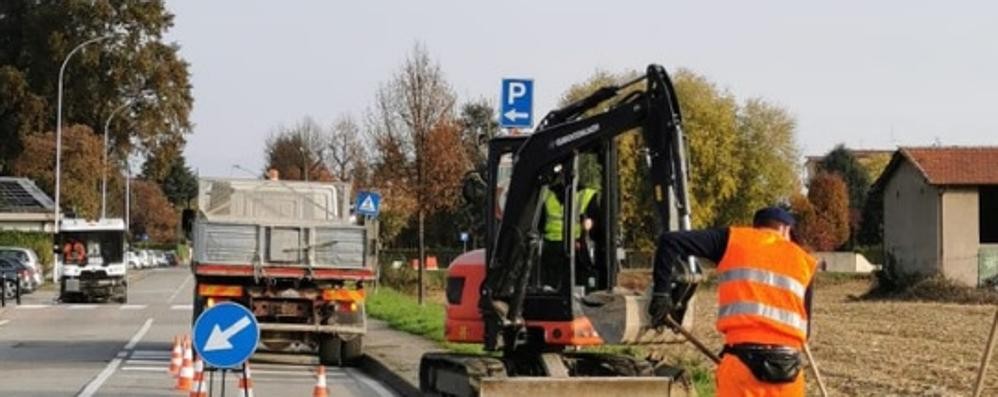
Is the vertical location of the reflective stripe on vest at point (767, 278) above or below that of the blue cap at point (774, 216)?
below

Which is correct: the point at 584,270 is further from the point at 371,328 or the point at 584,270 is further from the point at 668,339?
the point at 371,328

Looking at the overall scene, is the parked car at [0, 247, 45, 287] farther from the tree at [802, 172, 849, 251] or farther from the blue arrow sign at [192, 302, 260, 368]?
the tree at [802, 172, 849, 251]

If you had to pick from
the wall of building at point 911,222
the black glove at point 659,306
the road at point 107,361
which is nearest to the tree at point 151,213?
the wall of building at point 911,222

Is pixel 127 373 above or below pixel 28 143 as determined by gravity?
below

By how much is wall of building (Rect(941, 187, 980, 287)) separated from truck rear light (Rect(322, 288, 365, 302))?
3735 cm

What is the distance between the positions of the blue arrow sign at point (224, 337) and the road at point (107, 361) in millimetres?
4343

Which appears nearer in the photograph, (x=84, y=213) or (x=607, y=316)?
(x=607, y=316)

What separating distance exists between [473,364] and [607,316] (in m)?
1.41

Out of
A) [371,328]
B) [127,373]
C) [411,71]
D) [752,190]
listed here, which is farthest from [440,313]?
[752,190]

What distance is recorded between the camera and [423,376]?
15578mm

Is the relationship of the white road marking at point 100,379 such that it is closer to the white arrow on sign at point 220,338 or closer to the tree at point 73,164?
the white arrow on sign at point 220,338

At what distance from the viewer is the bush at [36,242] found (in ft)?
212

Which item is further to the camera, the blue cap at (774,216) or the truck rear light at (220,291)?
the truck rear light at (220,291)

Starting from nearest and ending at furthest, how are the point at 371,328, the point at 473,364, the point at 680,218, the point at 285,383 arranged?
the point at 680,218, the point at 473,364, the point at 285,383, the point at 371,328
